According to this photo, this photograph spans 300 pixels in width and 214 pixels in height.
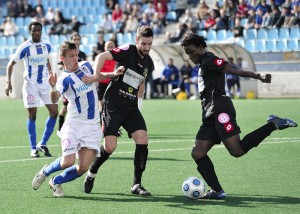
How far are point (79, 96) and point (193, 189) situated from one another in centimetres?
179

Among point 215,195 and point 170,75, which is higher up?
point 215,195

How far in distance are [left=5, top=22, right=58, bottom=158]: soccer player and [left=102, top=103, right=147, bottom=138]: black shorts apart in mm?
4346

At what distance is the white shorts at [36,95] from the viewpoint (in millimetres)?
14023

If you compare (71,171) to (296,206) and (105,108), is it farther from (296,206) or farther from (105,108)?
(296,206)

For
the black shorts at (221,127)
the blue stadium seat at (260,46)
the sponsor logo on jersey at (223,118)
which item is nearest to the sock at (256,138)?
the black shorts at (221,127)

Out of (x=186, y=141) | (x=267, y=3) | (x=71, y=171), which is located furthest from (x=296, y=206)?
(x=267, y=3)

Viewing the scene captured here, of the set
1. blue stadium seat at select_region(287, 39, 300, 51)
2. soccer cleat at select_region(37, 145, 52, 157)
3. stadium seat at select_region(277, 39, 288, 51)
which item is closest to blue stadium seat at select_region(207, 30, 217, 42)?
stadium seat at select_region(277, 39, 288, 51)

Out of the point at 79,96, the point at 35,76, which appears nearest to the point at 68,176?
the point at 79,96

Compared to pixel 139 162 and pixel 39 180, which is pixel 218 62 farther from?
pixel 39 180

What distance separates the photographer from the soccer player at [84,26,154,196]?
9.49 meters

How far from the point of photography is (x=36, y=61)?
1427cm

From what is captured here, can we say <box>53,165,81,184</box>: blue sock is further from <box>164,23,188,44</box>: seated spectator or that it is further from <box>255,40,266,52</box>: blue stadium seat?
<box>164,23,188,44</box>: seated spectator

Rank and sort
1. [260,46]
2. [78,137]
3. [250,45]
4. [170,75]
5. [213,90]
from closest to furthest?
[213,90]
[78,137]
[170,75]
[260,46]
[250,45]

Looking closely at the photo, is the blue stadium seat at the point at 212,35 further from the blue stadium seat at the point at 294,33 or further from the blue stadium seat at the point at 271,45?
the blue stadium seat at the point at 294,33
